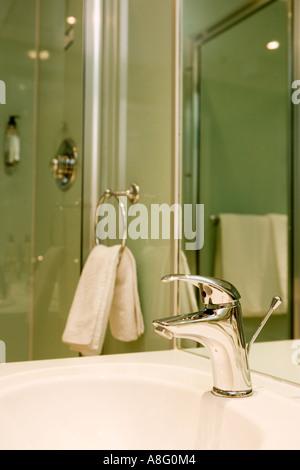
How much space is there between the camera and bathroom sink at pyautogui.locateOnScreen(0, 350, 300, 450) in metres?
0.60

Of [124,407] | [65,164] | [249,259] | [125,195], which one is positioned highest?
[65,164]

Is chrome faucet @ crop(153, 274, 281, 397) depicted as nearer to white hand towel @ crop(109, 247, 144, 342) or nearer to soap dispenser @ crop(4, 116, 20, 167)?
white hand towel @ crop(109, 247, 144, 342)

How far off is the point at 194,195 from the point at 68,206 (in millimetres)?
543

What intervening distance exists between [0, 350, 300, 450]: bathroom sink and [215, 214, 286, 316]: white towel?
0.13m

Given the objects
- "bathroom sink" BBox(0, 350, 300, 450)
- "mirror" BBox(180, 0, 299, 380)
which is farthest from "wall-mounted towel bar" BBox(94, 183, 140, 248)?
"bathroom sink" BBox(0, 350, 300, 450)

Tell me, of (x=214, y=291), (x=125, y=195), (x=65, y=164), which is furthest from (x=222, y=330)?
(x=65, y=164)

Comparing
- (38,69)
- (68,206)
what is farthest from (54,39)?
(68,206)

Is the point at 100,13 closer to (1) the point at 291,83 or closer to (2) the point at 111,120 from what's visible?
(2) the point at 111,120

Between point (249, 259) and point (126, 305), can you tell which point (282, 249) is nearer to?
point (249, 259)

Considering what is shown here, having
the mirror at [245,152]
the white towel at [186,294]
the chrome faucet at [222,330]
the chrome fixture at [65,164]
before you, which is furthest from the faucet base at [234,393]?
the chrome fixture at [65,164]

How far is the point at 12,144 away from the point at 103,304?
59 centimetres

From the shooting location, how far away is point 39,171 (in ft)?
4.66
